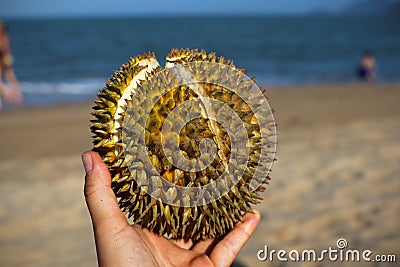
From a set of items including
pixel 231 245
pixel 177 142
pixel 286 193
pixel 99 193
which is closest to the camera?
pixel 177 142

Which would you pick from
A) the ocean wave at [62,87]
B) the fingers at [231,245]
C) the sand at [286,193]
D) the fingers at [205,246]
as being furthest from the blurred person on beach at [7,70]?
the fingers at [231,245]

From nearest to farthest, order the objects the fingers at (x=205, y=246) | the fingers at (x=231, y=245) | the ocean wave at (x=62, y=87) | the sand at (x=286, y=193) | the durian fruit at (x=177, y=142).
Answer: the durian fruit at (x=177, y=142) < the fingers at (x=231, y=245) < the fingers at (x=205, y=246) < the sand at (x=286, y=193) < the ocean wave at (x=62, y=87)

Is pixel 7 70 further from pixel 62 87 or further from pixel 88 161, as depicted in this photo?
pixel 88 161

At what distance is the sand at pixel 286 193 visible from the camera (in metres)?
5.19

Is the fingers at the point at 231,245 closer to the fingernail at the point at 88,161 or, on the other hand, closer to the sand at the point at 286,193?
the fingernail at the point at 88,161

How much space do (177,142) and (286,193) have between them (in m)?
4.56

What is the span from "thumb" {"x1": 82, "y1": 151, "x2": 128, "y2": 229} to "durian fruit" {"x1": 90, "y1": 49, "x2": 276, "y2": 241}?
5 centimetres

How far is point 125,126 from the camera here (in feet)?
7.78

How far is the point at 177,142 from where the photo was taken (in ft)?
7.71

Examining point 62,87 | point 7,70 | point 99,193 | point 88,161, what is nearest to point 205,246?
point 99,193

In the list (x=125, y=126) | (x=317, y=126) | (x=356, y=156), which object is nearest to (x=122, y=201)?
(x=125, y=126)

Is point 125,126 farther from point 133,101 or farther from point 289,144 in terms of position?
point 289,144

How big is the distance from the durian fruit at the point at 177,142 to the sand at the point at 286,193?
2.51 m

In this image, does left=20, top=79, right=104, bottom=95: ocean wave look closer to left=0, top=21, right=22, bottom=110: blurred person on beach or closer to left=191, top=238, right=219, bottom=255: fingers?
left=0, top=21, right=22, bottom=110: blurred person on beach
